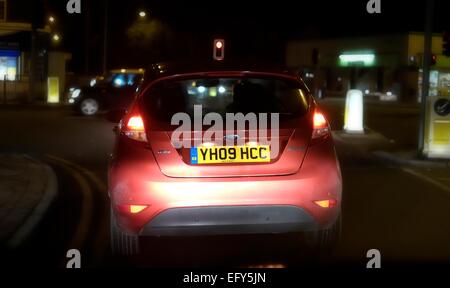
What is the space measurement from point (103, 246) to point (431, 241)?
3.07 meters

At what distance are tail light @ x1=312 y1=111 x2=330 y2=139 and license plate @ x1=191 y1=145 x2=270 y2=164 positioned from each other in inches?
18.9

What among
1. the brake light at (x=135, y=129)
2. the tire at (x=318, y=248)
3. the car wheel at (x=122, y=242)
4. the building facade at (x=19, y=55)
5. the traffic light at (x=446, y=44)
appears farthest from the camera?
the building facade at (x=19, y=55)

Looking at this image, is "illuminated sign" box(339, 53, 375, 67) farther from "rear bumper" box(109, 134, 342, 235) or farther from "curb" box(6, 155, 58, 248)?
"rear bumper" box(109, 134, 342, 235)

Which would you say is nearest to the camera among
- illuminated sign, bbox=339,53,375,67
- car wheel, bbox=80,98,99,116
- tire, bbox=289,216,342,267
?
tire, bbox=289,216,342,267

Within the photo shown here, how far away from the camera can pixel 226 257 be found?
691 cm

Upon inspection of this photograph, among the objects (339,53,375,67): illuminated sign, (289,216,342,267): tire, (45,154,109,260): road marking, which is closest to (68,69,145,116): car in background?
(45,154,109,260): road marking

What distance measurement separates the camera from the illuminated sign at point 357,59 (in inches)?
2344

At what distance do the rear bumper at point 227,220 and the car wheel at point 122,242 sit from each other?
0.34 metres

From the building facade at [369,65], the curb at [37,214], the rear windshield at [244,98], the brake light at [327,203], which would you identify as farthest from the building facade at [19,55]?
the brake light at [327,203]

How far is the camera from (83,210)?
30.1ft

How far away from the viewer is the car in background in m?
26.8

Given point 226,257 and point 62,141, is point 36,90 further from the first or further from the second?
point 226,257

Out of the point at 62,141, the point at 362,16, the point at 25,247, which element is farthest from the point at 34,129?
the point at 362,16

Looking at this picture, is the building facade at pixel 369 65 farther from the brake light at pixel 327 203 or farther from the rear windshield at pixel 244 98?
the brake light at pixel 327 203
